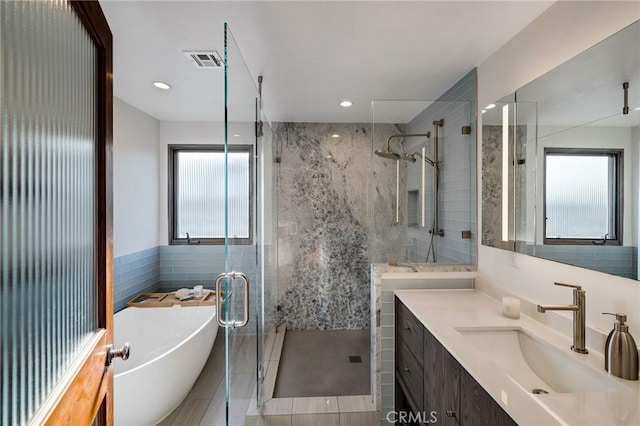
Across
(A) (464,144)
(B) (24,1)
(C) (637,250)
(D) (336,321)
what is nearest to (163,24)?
(B) (24,1)

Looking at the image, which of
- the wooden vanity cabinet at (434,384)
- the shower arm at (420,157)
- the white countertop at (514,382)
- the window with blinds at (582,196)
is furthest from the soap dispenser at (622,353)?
the shower arm at (420,157)

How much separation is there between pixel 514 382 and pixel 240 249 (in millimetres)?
1352

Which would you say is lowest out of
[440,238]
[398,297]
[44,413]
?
[398,297]

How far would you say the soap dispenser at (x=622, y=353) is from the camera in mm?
974

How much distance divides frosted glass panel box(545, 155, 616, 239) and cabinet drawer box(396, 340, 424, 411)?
100 cm

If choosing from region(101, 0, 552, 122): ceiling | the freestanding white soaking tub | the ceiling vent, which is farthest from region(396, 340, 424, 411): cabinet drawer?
the ceiling vent

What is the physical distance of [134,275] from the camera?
3.01m

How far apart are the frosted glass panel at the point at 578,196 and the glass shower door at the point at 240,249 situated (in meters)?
1.51

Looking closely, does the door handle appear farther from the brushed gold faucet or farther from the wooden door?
the brushed gold faucet

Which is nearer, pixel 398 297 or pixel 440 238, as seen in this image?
pixel 398 297

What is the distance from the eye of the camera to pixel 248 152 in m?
1.80

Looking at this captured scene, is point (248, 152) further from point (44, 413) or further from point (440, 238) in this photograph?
point (440, 238)

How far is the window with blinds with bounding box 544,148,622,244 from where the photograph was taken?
3.65 feet

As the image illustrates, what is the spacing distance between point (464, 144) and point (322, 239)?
1824 millimetres
